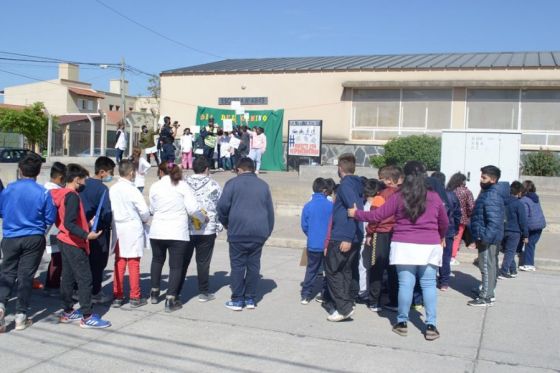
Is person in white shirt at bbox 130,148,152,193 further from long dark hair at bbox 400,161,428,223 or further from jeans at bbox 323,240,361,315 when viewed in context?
long dark hair at bbox 400,161,428,223

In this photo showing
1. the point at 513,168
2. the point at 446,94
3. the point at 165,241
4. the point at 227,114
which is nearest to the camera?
the point at 165,241

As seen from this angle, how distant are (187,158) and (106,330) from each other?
49.5 feet

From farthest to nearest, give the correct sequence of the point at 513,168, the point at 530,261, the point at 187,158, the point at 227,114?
the point at 227,114 → the point at 187,158 → the point at 513,168 → the point at 530,261

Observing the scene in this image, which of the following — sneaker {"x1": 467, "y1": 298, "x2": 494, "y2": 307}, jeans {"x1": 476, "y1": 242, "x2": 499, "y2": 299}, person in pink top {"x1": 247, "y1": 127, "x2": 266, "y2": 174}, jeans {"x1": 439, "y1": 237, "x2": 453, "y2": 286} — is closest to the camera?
jeans {"x1": 476, "y1": 242, "x2": 499, "y2": 299}

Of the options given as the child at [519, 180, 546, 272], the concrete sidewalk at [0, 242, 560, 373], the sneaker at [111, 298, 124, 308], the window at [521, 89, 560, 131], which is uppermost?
the window at [521, 89, 560, 131]

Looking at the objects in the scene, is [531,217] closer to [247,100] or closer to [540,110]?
[540,110]

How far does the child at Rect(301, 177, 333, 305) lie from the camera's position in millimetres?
7359

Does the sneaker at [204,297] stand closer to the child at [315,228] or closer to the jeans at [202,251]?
the jeans at [202,251]

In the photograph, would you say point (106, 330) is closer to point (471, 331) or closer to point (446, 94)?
point (471, 331)

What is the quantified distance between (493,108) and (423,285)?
18.6 metres

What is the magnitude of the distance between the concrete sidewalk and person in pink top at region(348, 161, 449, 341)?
453mm

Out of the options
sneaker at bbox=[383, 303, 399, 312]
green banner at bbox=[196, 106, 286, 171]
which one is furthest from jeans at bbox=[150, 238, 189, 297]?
green banner at bbox=[196, 106, 286, 171]

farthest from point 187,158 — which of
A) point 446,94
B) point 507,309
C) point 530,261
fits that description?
point 507,309

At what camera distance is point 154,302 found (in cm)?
727
